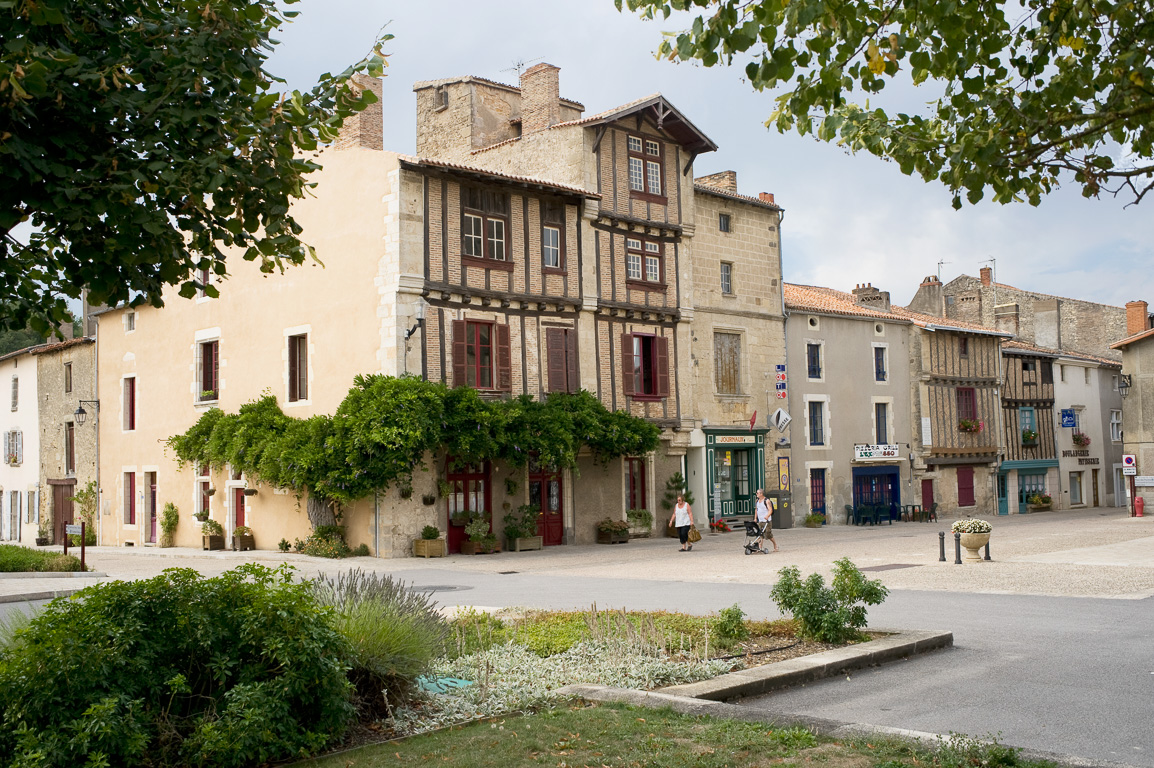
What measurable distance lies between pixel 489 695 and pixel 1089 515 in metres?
37.2

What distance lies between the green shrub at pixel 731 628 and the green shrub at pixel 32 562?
13.5 m

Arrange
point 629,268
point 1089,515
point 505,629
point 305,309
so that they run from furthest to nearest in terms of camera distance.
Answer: point 1089,515 < point 629,268 < point 305,309 < point 505,629

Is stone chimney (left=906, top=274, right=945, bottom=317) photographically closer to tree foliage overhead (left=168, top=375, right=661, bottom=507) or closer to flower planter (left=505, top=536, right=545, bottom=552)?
tree foliage overhead (left=168, top=375, right=661, bottom=507)

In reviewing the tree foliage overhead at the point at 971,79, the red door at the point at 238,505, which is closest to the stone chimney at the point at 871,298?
the red door at the point at 238,505

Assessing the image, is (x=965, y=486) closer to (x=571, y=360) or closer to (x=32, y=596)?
(x=571, y=360)

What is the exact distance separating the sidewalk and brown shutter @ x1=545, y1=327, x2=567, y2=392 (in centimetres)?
403

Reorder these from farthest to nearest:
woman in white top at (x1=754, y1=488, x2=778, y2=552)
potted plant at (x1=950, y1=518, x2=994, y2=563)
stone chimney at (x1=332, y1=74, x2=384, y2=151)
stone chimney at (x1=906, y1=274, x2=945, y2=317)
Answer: stone chimney at (x1=906, y1=274, x2=945, y2=317) < stone chimney at (x1=332, y1=74, x2=384, y2=151) < woman in white top at (x1=754, y1=488, x2=778, y2=552) < potted plant at (x1=950, y1=518, x2=994, y2=563)

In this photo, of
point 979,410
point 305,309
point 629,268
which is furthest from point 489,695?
point 979,410

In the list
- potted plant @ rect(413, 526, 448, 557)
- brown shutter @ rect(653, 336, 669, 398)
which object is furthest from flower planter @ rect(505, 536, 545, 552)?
brown shutter @ rect(653, 336, 669, 398)

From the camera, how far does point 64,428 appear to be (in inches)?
1348

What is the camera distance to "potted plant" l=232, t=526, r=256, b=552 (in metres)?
25.8

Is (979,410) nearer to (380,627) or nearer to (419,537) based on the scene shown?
(419,537)

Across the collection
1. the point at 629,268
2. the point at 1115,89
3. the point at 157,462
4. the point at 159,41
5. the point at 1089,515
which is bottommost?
the point at 1089,515

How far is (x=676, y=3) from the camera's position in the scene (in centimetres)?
584
